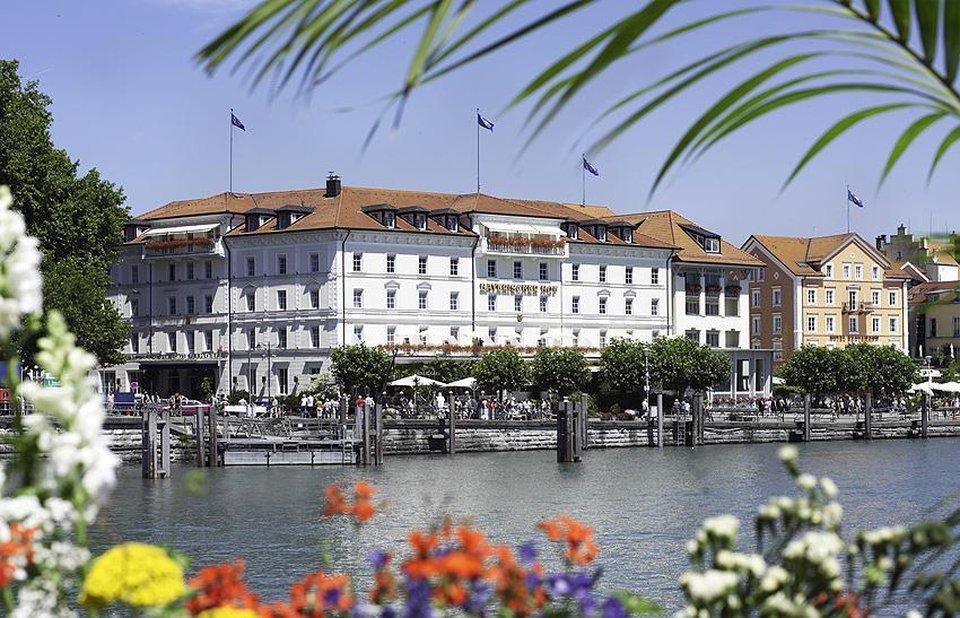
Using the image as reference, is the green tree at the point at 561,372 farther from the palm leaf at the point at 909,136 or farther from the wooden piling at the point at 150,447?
the palm leaf at the point at 909,136

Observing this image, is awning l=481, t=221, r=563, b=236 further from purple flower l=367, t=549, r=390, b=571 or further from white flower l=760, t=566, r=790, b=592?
white flower l=760, t=566, r=790, b=592

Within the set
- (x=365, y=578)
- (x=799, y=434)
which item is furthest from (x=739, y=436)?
(x=365, y=578)

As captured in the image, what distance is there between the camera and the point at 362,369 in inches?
2854

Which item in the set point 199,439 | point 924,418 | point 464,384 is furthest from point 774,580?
point 924,418

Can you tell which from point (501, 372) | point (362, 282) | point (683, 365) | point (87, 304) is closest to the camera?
point (87, 304)

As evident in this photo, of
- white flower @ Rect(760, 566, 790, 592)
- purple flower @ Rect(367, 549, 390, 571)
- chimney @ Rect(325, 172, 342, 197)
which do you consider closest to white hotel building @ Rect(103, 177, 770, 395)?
chimney @ Rect(325, 172, 342, 197)

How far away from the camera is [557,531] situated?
3.91 metres

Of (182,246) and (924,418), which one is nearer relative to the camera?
(924,418)

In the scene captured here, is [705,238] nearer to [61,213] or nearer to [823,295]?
[823,295]

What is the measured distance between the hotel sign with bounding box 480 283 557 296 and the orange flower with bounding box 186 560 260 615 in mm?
78036

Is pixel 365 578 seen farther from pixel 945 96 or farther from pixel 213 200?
pixel 213 200

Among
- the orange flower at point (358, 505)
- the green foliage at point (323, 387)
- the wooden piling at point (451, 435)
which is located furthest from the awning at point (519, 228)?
the orange flower at point (358, 505)

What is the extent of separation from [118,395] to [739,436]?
24977 mm

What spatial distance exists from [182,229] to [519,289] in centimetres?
1714
